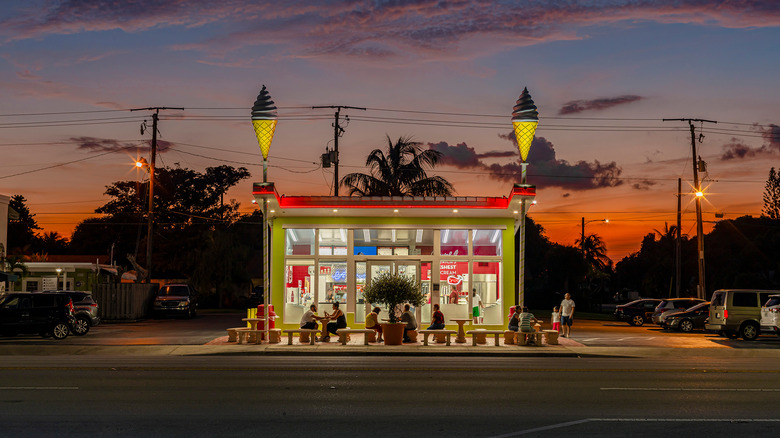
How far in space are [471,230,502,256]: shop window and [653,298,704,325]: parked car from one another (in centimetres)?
1126

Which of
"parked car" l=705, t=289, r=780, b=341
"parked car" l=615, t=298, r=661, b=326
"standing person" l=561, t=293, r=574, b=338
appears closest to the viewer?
"standing person" l=561, t=293, r=574, b=338

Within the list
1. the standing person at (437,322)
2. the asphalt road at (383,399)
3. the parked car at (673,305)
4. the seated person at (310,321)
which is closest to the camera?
the asphalt road at (383,399)

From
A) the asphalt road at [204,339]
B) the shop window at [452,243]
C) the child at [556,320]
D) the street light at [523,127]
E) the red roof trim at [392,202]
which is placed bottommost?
the asphalt road at [204,339]

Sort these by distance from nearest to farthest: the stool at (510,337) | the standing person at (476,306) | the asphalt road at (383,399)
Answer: the asphalt road at (383,399) → the stool at (510,337) → the standing person at (476,306)

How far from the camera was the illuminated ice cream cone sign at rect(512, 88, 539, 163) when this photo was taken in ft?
89.4

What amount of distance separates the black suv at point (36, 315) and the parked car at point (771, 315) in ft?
78.1

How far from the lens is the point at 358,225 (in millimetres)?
29781

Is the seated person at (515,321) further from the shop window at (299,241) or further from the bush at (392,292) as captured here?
the shop window at (299,241)

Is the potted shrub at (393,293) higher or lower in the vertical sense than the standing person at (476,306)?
higher

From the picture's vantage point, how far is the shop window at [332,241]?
29.7 metres

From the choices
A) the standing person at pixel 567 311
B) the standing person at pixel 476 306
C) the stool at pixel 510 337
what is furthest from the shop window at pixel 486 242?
the stool at pixel 510 337

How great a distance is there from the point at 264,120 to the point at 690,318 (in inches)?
786

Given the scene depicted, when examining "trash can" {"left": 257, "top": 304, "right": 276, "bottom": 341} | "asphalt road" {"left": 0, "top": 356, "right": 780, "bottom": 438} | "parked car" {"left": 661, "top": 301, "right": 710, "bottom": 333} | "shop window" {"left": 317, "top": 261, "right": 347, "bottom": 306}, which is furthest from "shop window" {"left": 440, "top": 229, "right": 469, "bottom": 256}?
"parked car" {"left": 661, "top": 301, "right": 710, "bottom": 333}

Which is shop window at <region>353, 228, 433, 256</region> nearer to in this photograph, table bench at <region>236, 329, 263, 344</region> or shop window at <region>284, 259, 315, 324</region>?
shop window at <region>284, 259, 315, 324</region>
